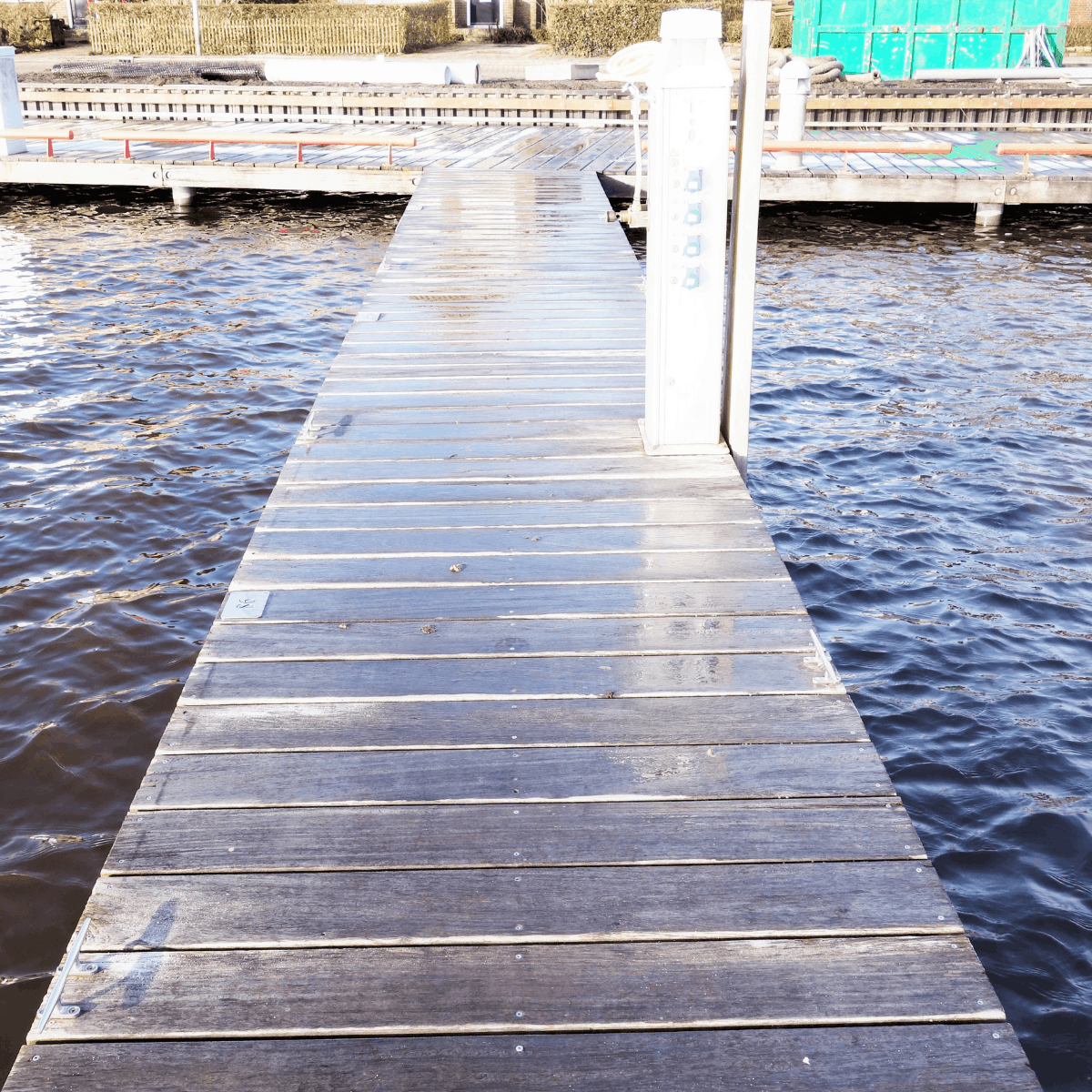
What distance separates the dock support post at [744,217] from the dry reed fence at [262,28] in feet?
81.2

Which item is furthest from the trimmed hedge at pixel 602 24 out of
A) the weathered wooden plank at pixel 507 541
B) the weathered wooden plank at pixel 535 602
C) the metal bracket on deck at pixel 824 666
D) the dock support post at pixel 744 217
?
the metal bracket on deck at pixel 824 666

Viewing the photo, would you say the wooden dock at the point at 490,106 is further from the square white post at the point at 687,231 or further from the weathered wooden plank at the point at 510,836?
the weathered wooden plank at the point at 510,836

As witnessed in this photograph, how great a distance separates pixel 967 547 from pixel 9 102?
1337 centimetres

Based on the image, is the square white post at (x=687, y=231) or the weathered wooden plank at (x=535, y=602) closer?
the weathered wooden plank at (x=535, y=602)

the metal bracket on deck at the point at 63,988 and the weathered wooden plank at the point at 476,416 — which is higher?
the weathered wooden plank at the point at 476,416

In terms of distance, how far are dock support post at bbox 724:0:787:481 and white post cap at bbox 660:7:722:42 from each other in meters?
0.14

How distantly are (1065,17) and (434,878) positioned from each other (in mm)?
24055

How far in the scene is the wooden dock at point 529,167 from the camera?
1245 centimetres

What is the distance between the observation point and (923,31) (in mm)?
21312

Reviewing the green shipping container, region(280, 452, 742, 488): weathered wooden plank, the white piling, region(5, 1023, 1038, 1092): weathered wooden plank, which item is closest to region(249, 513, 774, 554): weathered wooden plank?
region(280, 452, 742, 488): weathered wooden plank

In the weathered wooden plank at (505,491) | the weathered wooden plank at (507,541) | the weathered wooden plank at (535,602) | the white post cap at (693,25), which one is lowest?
the weathered wooden plank at (535,602)

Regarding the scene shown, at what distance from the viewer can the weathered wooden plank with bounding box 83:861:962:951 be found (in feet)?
7.98

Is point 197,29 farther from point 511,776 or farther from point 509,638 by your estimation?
point 511,776

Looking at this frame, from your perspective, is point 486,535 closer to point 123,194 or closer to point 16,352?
point 16,352
